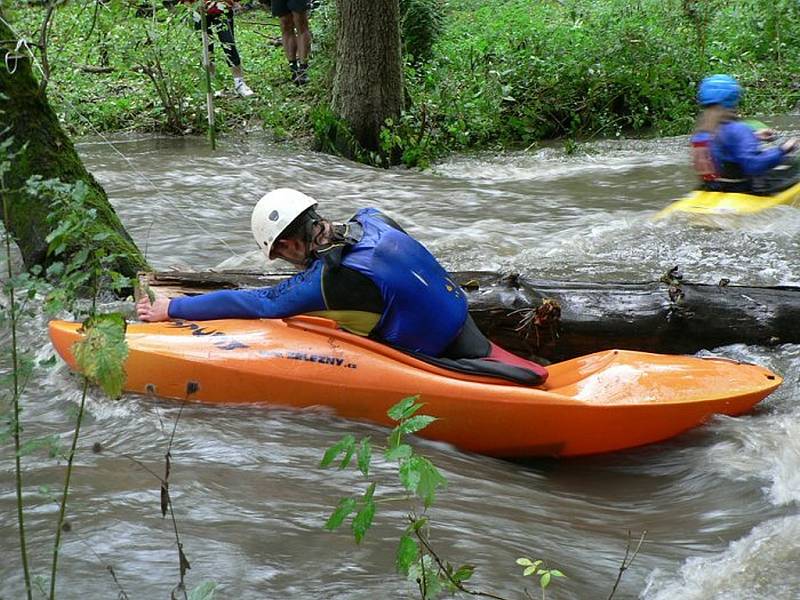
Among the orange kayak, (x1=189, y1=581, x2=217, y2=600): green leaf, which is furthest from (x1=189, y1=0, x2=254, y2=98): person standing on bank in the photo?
Answer: (x1=189, y1=581, x2=217, y2=600): green leaf

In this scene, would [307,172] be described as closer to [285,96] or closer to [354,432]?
[285,96]

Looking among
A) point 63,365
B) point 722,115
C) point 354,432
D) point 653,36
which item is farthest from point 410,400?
point 653,36

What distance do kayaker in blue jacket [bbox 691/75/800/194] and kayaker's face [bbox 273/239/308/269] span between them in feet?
12.3

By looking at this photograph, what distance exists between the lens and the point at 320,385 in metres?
3.99

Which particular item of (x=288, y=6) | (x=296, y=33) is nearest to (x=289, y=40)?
(x=296, y=33)

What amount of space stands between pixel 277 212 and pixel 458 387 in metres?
1.01

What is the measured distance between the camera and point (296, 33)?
11484mm

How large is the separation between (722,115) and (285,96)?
5.68 m

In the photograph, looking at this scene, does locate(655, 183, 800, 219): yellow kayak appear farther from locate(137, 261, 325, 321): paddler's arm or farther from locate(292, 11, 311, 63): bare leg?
locate(292, 11, 311, 63): bare leg

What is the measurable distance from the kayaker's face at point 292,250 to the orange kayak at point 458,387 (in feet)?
0.87

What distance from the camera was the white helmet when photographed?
3.91m

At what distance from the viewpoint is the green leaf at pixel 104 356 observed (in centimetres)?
213

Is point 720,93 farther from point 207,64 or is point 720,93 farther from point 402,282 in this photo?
point 207,64

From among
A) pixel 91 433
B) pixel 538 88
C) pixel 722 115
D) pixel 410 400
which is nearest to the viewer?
pixel 410 400
